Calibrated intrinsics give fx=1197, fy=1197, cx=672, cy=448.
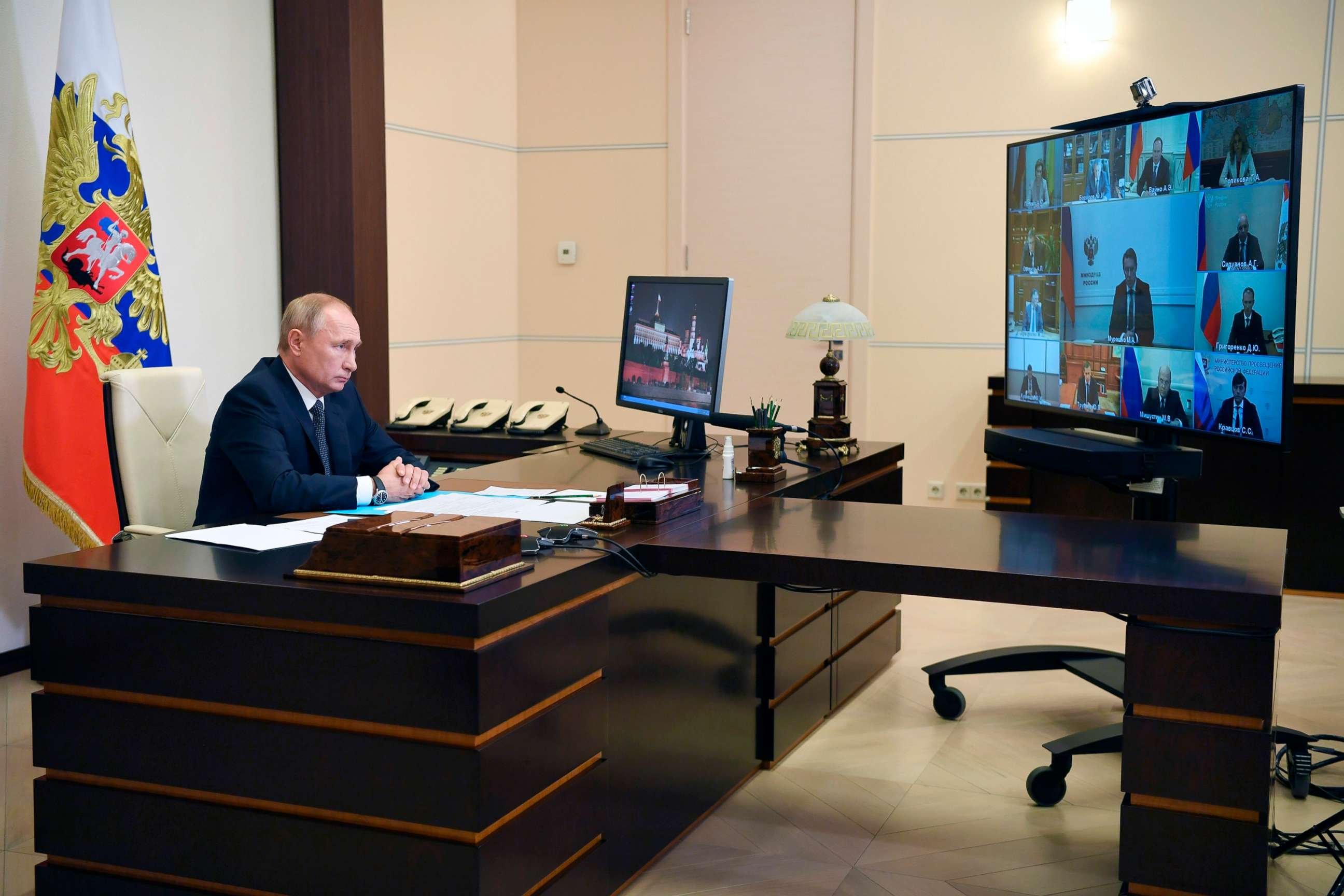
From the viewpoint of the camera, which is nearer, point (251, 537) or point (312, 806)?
point (312, 806)

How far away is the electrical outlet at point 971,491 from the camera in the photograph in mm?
5926

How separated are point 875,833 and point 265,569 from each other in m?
1.52

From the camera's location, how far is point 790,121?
6.09 meters

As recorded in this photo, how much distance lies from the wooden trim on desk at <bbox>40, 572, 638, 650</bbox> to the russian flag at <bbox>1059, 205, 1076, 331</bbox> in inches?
72.1

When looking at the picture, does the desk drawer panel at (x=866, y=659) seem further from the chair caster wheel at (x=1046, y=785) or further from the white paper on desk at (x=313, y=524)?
the white paper on desk at (x=313, y=524)

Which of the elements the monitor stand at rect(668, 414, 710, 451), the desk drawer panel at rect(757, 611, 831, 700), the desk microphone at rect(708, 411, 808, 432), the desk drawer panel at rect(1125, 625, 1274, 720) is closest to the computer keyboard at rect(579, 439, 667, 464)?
the monitor stand at rect(668, 414, 710, 451)

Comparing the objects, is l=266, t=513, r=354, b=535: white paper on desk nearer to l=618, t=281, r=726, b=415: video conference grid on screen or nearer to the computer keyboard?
the computer keyboard

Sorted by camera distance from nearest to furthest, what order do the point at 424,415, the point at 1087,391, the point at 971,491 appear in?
the point at 1087,391
the point at 424,415
the point at 971,491

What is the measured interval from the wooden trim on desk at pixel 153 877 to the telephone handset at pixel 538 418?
7.23 ft

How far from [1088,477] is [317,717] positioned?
2144mm

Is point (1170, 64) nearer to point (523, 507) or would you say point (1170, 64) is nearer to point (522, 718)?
point (523, 507)

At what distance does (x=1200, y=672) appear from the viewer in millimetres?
2000

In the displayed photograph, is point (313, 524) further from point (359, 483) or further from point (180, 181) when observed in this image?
point (180, 181)

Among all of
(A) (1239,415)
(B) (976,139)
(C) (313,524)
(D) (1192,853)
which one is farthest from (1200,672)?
(B) (976,139)
